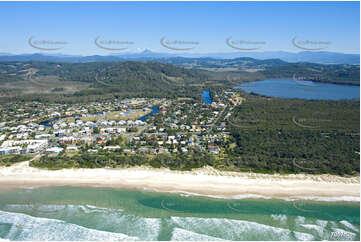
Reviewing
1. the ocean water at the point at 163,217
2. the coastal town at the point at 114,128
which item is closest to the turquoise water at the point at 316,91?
the coastal town at the point at 114,128

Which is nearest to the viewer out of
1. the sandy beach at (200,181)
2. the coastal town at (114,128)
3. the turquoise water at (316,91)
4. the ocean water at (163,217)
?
the ocean water at (163,217)

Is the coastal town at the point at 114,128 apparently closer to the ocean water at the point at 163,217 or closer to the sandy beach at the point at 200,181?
the sandy beach at the point at 200,181

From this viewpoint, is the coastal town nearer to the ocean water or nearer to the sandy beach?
the sandy beach

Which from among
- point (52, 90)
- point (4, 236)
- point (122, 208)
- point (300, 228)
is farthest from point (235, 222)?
point (52, 90)

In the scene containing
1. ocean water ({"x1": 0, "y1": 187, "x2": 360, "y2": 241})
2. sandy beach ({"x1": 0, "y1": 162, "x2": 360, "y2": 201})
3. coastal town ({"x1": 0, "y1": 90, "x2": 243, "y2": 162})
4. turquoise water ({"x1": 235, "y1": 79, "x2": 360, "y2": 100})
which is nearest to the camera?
ocean water ({"x1": 0, "y1": 187, "x2": 360, "y2": 241})

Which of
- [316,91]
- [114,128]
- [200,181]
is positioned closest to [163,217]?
[200,181]

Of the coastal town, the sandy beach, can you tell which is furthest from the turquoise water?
the sandy beach
